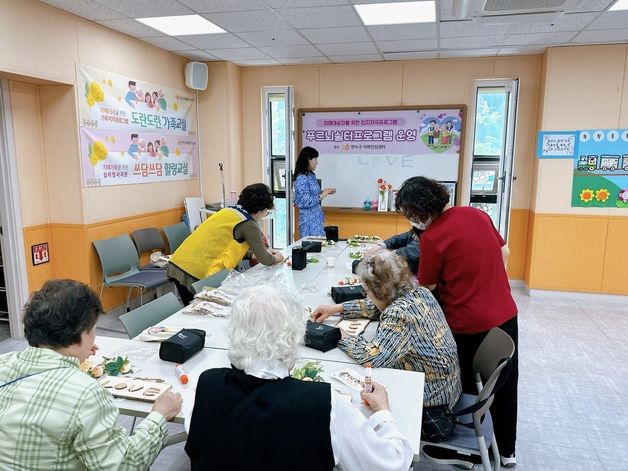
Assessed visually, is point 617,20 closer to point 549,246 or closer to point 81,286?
point 549,246

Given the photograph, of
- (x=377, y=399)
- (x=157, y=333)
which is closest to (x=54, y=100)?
(x=157, y=333)


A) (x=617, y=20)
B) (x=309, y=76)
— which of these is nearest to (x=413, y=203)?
(x=617, y=20)

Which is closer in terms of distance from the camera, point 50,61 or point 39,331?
point 39,331

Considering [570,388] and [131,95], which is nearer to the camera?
[570,388]

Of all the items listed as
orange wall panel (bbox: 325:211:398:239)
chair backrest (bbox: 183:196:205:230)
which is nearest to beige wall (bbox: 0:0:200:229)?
chair backrest (bbox: 183:196:205:230)

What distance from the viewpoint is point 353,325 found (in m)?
2.29

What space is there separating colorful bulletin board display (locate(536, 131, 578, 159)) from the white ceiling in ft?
3.04

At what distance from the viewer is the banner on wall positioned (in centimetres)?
559

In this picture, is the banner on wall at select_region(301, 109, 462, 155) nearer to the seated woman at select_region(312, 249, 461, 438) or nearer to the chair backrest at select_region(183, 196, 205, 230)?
the chair backrest at select_region(183, 196, 205, 230)

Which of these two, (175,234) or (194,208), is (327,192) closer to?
(194,208)

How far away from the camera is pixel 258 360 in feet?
3.87

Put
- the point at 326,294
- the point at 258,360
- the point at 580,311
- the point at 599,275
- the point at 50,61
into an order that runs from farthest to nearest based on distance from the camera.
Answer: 1. the point at 599,275
2. the point at 580,311
3. the point at 50,61
4. the point at 326,294
5. the point at 258,360

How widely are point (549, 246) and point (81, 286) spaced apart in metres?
5.10

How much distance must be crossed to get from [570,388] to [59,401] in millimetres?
3256
